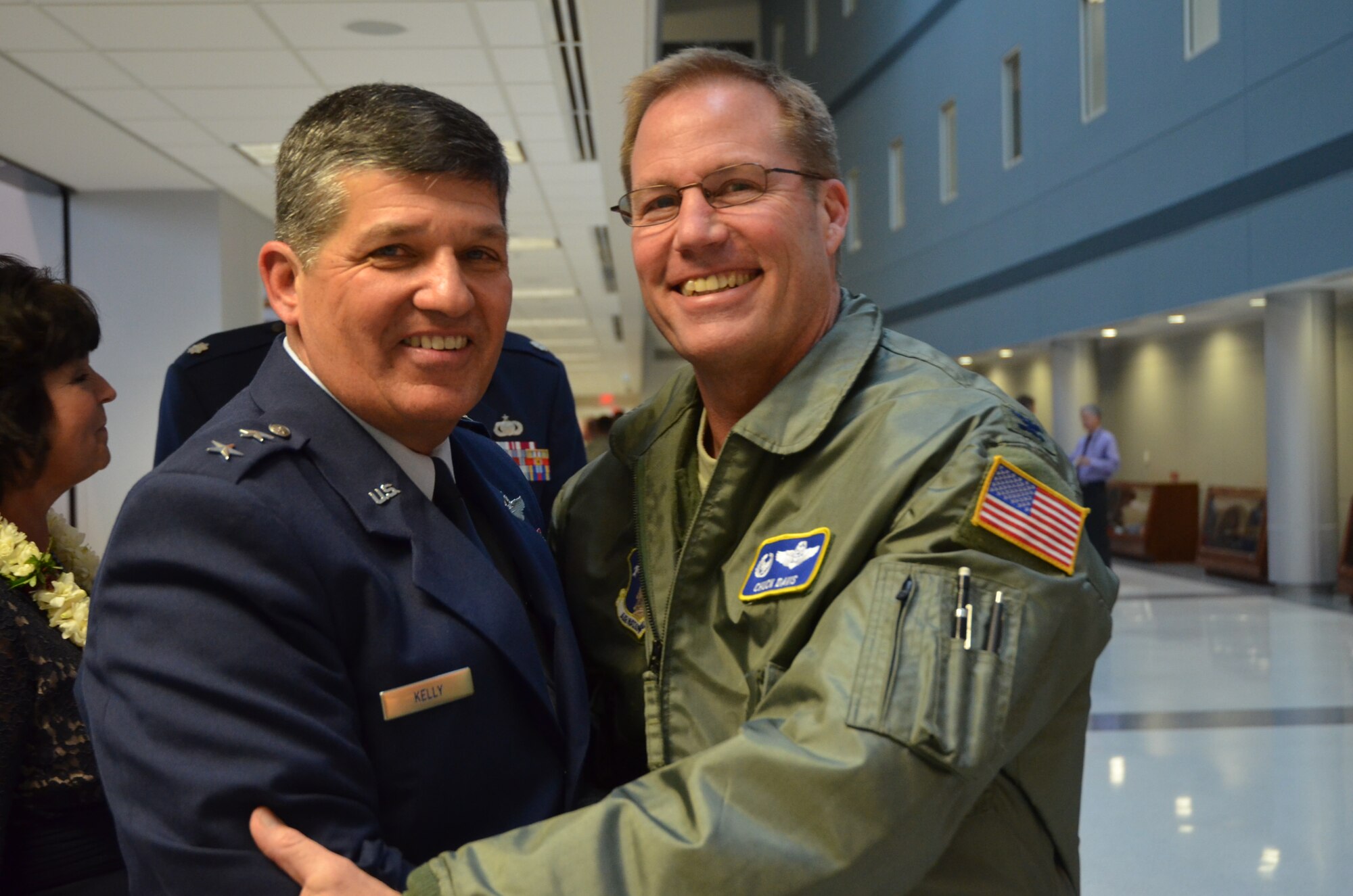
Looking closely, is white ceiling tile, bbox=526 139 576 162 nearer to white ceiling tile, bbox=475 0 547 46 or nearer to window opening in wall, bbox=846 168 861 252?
white ceiling tile, bbox=475 0 547 46

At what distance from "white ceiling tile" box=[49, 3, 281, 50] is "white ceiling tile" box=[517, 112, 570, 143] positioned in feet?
5.91

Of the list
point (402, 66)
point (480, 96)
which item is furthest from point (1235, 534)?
point (402, 66)

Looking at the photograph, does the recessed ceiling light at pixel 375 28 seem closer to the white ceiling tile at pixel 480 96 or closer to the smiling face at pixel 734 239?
the white ceiling tile at pixel 480 96

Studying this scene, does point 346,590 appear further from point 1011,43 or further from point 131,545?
point 1011,43

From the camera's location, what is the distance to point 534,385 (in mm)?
3068

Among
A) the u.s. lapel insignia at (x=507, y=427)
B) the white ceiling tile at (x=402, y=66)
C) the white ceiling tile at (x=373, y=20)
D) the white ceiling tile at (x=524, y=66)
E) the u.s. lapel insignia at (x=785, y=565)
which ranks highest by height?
the white ceiling tile at (x=402, y=66)

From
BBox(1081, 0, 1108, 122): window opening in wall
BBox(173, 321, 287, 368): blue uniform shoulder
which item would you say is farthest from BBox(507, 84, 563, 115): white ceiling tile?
BBox(1081, 0, 1108, 122): window opening in wall

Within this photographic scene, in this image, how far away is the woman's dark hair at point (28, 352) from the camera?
2182 millimetres

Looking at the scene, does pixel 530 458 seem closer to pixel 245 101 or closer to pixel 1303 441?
pixel 245 101

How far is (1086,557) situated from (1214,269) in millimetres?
10434

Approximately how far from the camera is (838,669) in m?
1.22

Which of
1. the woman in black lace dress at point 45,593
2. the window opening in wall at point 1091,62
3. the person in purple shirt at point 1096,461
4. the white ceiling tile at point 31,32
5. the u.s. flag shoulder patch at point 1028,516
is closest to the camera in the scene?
the u.s. flag shoulder patch at point 1028,516

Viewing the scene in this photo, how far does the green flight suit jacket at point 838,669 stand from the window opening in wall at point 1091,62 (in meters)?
12.2

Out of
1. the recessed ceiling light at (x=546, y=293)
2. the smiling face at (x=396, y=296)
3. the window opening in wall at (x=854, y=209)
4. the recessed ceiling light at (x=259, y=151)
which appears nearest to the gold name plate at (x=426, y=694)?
the smiling face at (x=396, y=296)
